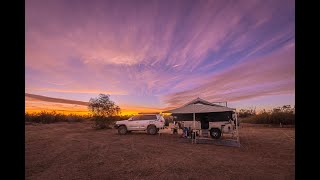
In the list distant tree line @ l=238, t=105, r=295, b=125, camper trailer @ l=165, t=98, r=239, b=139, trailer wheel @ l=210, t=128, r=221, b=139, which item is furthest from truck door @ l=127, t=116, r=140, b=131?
distant tree line @ l=238, t=105, r=295, b=125

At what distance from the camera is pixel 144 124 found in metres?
19.4

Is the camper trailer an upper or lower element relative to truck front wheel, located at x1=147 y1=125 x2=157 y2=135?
upper

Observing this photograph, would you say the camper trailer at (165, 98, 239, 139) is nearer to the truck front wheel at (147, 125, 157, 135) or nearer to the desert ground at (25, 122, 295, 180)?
the truck front wheel at (147, 125, 157, 135)

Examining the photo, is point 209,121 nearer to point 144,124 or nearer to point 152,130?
point 152,130

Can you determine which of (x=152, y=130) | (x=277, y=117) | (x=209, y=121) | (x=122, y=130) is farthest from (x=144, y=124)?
(x=277, y=117)

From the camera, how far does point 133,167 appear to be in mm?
7785

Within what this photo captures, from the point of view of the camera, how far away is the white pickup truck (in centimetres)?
1912

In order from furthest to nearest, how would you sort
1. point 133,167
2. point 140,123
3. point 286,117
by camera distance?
point 286,117, point 140,123, point 133,167

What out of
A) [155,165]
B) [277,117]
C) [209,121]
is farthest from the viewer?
[277,117]

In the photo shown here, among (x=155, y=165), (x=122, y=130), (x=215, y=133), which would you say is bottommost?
(x=122, y=130)
